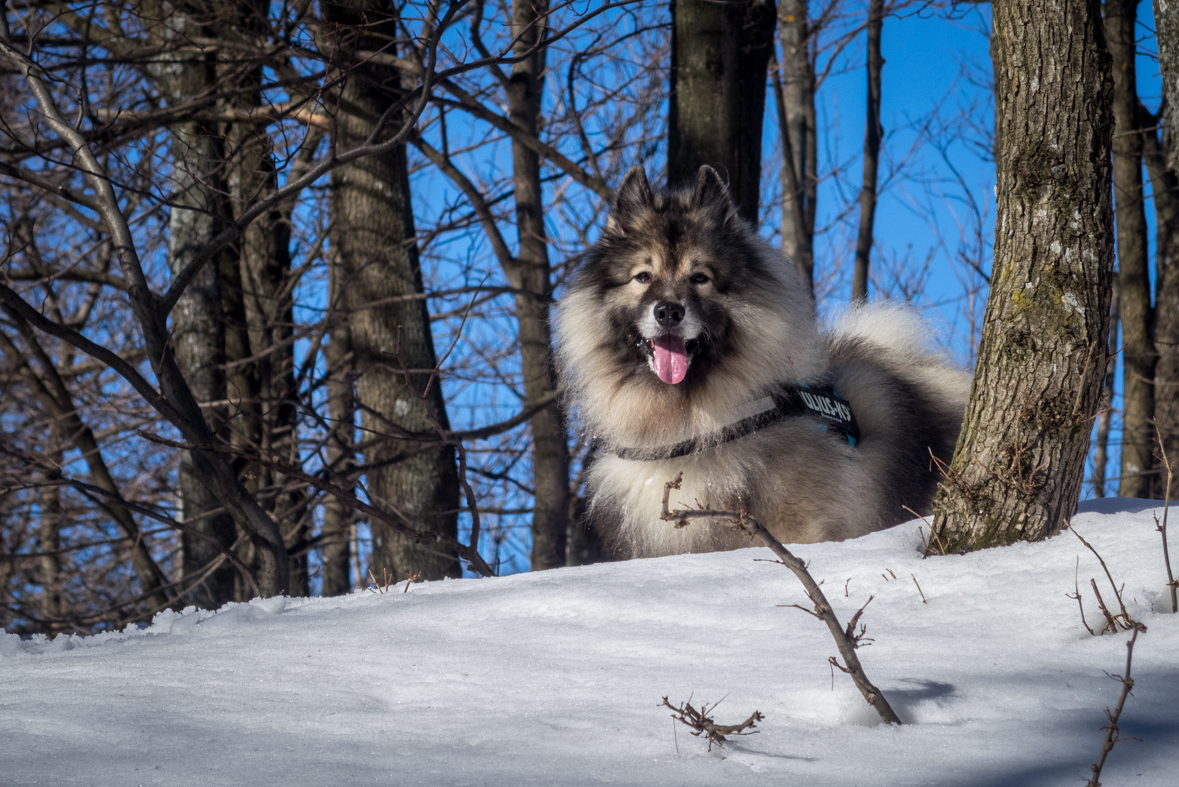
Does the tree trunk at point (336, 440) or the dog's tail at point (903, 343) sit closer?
the dog's tail at point (903, 343)

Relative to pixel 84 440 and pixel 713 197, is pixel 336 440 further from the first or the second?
pixel 713 197

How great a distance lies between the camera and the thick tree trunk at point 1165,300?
8336 mm

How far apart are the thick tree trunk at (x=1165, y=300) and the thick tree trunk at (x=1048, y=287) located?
19.7 feet

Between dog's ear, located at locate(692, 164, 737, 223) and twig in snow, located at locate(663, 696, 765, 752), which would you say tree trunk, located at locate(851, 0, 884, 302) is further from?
twig in snow, located at locate(663, 696, 765, 752)

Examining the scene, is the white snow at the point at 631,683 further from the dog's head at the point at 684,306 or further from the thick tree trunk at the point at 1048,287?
the dog's head at the point at 684,306

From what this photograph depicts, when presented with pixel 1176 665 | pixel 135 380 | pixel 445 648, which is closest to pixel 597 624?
pixel 445 648

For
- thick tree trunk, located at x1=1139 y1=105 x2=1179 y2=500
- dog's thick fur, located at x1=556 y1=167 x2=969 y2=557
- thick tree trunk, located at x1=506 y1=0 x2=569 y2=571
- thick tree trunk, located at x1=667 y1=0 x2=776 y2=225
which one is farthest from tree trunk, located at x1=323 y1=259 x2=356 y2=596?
thick tree trunk, located at x1=1139 y1=105 x2=1179 y2=500

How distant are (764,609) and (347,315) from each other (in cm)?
569

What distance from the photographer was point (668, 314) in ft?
14.3

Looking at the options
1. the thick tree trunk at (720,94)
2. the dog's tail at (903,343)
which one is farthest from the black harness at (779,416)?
the thick tree trunk at (720,94)

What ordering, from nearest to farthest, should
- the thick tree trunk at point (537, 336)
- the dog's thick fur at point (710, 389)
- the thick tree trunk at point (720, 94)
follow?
1. the dog's thick fur at point (710, 389)
2. the thick tree trunk at point (720, 94)
3. the thick tree trunk at point (537, 336)

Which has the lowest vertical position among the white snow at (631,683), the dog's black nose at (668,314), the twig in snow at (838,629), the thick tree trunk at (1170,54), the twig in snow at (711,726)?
the white snow at (631,683)

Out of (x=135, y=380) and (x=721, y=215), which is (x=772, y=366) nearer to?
(x=721, y=215)

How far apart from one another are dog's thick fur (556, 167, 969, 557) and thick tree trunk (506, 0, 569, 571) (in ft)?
8.07
